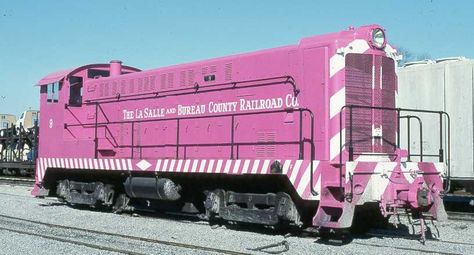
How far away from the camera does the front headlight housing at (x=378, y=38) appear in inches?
350

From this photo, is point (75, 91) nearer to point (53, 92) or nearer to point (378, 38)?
point (53, 92)

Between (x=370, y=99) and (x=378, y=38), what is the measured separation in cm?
99

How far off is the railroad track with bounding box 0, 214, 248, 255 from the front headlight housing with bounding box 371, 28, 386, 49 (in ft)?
13.2

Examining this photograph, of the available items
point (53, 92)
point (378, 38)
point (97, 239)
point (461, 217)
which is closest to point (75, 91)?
point (53, 92)

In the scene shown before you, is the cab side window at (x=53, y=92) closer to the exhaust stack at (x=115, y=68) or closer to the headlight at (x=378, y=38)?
the exhaust stack at (x=115, y=68)

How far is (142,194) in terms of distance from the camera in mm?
11273

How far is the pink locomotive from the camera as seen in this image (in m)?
8.24

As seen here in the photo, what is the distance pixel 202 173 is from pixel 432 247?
4.10 metres

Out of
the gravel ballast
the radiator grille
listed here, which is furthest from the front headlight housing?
the gravel ballast

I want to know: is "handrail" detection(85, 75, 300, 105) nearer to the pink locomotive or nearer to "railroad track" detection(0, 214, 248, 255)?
the pink locomotive

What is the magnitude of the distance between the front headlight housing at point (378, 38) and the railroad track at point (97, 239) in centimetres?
404

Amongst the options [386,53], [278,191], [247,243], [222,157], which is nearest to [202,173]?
[222,157]

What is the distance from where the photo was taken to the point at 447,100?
1259cm

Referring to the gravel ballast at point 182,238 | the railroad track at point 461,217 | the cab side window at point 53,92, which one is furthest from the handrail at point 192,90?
the railroad track at point 461,217
